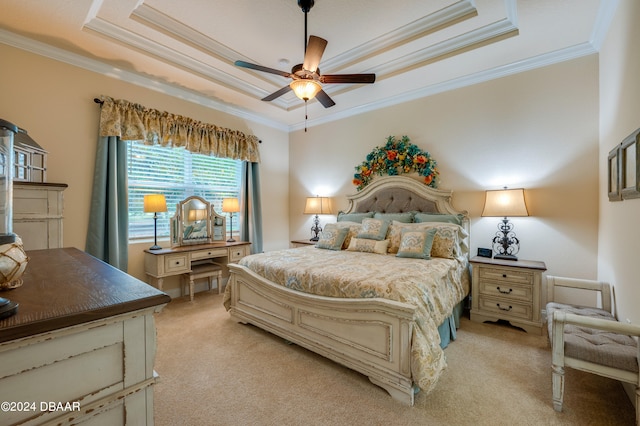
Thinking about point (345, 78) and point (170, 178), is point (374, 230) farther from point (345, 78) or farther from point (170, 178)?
point (170, 178)

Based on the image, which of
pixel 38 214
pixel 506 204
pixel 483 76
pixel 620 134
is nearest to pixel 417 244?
pixel 506 204

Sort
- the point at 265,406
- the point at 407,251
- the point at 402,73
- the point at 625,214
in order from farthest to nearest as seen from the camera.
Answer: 1. the point at 402,73
2. the point at 407,251
3. the point at 625,214
4. the point at 265,406

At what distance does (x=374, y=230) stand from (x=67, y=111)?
376cm

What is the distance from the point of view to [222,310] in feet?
11.3

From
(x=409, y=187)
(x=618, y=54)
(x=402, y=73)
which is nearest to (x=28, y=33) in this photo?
(x=402, y=73)

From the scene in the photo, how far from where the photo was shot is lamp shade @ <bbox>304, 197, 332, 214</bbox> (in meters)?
4.70

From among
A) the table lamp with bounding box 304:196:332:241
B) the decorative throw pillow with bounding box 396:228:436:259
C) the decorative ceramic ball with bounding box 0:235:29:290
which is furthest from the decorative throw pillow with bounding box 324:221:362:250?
the decorative ceramic ball with bounding box 0:235:29:290

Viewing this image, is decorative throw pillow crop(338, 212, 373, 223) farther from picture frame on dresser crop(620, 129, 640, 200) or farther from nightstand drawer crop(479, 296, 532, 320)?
picture frame on dresser crop(620, 129, 640, 200)

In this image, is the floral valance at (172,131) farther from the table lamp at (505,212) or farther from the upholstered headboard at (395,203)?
the table lamp at (505,212)

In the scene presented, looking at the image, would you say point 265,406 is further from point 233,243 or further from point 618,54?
point 618,54

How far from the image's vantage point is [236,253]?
4.27 meters

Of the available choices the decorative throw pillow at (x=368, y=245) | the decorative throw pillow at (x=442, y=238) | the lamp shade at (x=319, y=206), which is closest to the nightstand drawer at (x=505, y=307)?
the decorative throw pillow at (x=442, y=238)

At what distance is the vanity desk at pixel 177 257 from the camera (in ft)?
11.3

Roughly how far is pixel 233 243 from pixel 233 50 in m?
2.61
